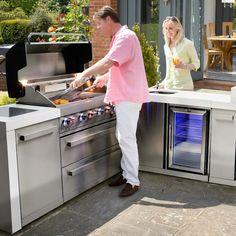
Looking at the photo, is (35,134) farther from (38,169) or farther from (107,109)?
(107,109)

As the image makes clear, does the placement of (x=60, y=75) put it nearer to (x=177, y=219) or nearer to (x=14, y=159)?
(x=14, y=159)

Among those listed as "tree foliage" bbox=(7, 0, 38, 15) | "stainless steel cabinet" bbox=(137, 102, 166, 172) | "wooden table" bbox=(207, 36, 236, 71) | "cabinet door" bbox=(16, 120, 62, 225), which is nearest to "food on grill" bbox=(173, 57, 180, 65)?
"stainless steel cabinet" bbox=(137, 102, 166, 172)

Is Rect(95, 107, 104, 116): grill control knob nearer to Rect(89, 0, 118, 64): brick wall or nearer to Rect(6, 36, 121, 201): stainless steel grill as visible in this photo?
Rect(6, 36, 121, 201): stainless steel grill

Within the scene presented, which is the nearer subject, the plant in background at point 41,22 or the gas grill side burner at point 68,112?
the gas grill side burner at point 68,112

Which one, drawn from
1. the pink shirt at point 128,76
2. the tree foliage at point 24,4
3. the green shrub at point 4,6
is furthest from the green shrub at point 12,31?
the pink shirt at point 128,76

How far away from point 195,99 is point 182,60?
0.66 meters

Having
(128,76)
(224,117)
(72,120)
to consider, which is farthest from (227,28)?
(72,120)

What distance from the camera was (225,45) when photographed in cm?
1151

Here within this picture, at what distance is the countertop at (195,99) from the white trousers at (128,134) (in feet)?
1.72

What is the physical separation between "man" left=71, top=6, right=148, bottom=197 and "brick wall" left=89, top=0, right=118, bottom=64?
4.91 m

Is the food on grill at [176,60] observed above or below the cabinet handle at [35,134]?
above

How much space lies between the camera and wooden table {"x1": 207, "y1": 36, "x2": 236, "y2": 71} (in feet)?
36.8

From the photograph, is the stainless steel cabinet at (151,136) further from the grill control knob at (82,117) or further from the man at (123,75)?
the grill control knob at (82,117)

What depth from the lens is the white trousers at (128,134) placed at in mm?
4363
